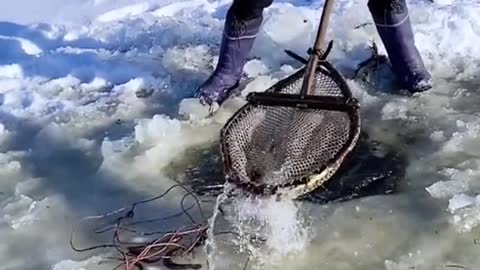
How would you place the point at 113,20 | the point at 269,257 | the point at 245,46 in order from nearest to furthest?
the point at 269,257 < the point at 245,46 < the point at 113,20

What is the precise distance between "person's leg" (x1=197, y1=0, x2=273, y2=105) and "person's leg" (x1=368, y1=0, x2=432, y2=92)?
54cm

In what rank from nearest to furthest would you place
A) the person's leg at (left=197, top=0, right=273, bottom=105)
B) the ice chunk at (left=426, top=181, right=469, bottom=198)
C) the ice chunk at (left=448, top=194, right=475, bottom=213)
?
the ice chunk at (left=448, top=194, right=475, bottom=213) → the ice chunk at (left=426, top=181, right=469, bottom=198) → the person's leg at (left=197, top=0, right=273, bottom=105)

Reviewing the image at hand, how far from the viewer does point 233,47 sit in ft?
14.8

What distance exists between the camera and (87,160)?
4129 mm

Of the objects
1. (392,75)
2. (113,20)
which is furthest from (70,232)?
(113,20)

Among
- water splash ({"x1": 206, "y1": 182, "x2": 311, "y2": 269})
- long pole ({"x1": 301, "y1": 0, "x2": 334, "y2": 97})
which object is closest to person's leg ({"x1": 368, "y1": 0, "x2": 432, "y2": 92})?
long pole ({"x1": 301, "y1": 0, "x2": 334, "y2": 97})

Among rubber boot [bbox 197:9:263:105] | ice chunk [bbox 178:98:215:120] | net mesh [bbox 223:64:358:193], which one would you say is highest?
net mesh [bbox 223:64:358:193]

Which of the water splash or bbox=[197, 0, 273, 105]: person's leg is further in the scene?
bbox=[197, 0, 273, 105]: person's leg

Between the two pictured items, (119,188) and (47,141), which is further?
(47,141)

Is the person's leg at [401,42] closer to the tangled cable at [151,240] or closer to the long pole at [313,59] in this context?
the long pole at [313,59]

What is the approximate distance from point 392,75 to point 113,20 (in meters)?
1.87

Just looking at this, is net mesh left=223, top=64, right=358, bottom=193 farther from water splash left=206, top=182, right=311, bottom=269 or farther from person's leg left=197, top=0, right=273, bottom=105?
person's leg left=197, top=0, right=273, bottom=105

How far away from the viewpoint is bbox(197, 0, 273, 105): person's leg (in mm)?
4402

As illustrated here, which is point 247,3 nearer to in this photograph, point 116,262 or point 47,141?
point 47,141
